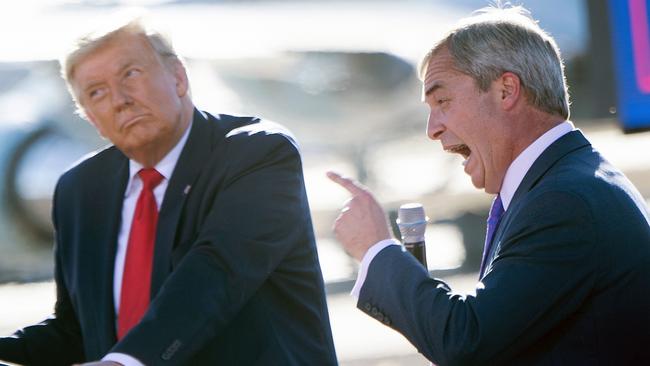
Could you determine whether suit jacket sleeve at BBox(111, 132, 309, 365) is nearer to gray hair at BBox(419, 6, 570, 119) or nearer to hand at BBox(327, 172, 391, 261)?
hand at BBox(327, 172, 391, 261)

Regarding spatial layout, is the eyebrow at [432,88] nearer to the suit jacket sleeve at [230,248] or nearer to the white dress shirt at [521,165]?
the white dress shirt at [521,165]

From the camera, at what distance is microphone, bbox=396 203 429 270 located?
2189mm

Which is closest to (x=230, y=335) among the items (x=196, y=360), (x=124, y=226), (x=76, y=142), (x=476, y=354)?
(x=196, y=360)

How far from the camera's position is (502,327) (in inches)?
74.9

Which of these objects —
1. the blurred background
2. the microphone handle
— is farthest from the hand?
the blurred background

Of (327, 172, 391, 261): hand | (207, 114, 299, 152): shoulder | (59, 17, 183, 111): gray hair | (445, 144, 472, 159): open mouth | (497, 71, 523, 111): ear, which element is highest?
(59, 17, 183, 111): gray hair

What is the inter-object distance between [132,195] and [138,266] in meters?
0.20

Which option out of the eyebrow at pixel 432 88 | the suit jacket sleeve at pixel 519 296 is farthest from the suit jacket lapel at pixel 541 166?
the eyebrow at pixel 432 88

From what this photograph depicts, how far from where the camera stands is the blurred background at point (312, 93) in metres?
5.80

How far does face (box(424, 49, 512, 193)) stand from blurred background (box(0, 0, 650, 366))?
11.5 ft

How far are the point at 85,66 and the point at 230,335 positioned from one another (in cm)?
61

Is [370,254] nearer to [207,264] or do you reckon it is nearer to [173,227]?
[207,264]

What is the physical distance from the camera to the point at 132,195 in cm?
260

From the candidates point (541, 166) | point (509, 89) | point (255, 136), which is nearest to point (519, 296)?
point (541, 166)
